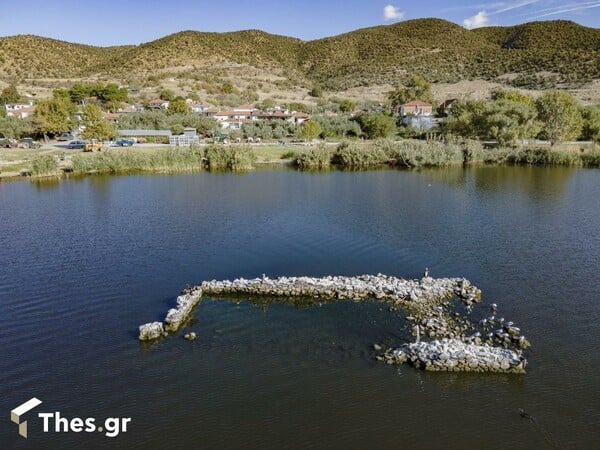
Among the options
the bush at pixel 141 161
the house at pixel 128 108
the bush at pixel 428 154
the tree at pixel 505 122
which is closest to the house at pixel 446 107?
the tree at pixel 505 122

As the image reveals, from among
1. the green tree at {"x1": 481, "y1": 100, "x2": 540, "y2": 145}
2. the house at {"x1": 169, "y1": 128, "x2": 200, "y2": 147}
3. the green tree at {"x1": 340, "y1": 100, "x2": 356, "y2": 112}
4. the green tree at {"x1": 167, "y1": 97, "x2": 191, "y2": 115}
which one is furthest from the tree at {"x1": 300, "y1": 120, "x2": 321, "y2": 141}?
the green tree at {"x1": 340, "y1": 100, "x2": 356, "y2": 112}

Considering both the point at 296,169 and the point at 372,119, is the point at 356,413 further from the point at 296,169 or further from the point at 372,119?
the point at 372,119

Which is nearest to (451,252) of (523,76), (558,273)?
(558,273)

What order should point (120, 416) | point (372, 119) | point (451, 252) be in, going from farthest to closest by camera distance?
1. point (372, 119)
2. point (451, 252)
3. point (120, 416)

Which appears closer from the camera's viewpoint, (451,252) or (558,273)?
(558,273)

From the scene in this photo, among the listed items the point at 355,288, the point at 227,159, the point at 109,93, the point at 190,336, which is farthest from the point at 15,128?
the point at 355,288

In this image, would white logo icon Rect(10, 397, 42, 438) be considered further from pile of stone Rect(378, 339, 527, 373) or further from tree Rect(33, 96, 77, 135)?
tree Rect(33, 96, 77, 135)

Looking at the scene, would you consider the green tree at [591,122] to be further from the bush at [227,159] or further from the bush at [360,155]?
the bush at [227,159]
